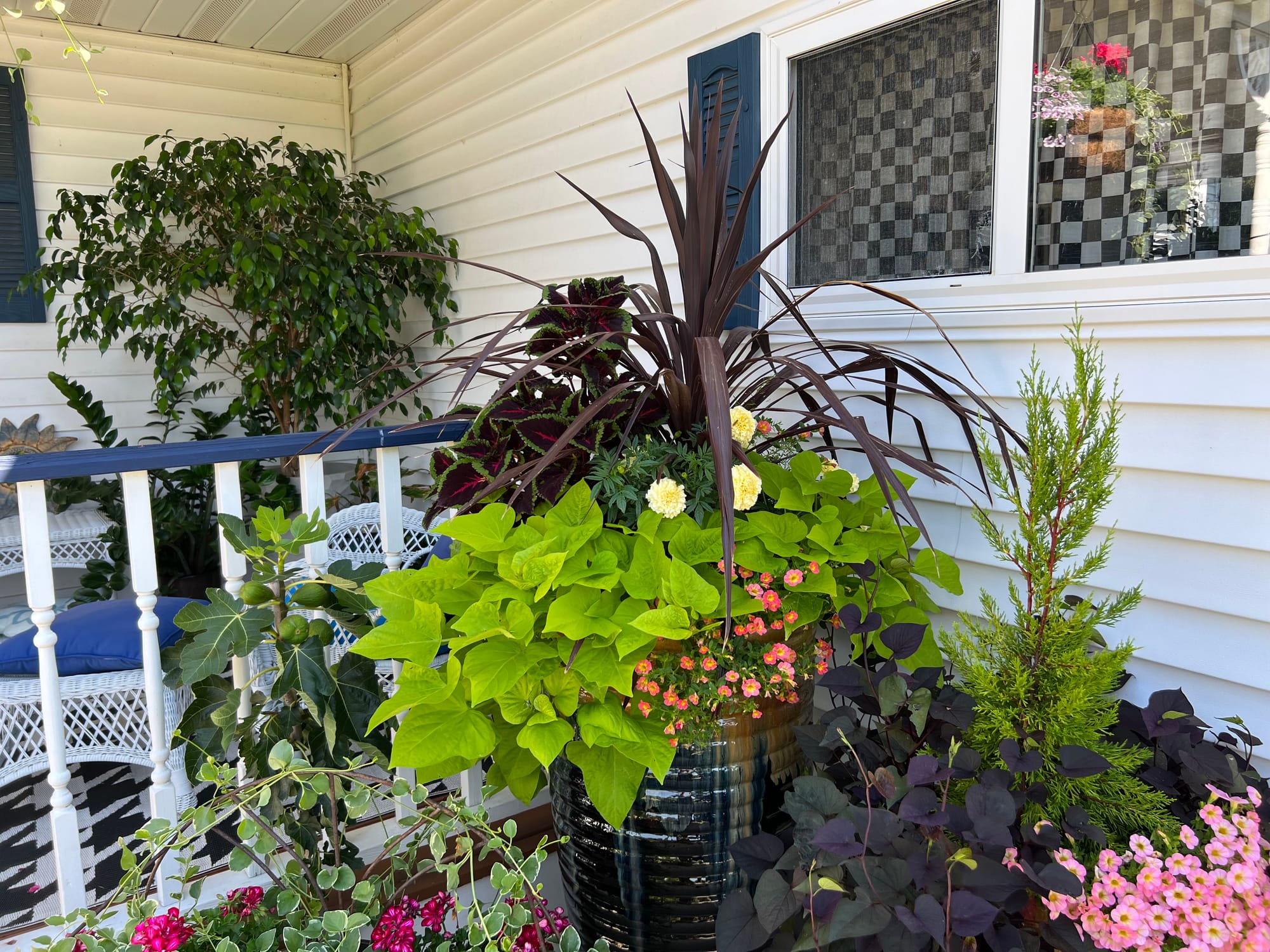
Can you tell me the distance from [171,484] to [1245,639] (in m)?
4.45

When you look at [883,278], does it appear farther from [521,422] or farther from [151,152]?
[151,152]

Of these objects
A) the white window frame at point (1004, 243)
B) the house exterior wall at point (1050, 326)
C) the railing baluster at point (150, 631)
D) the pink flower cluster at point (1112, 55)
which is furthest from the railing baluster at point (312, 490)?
the pink flower cluster at point (1112, 55)

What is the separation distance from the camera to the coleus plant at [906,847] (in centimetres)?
110

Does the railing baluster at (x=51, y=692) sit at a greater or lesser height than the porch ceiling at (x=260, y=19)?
Result: lesser

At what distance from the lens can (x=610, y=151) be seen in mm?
2992

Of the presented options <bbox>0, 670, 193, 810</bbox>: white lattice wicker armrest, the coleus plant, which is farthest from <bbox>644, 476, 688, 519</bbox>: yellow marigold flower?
<bbox>0, 670, 193, 810</bbox>: white lattice wicker armrest

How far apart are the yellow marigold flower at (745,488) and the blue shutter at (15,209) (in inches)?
162

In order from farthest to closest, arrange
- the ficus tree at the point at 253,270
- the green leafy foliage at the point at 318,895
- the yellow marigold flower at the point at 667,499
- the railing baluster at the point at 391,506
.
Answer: the ficus tree at the point at 253,270 < the railing baluster at the point at 391,506 < the yellow marigold flower at the point at 667,499 < the green leafy foliage at the point at 318,895

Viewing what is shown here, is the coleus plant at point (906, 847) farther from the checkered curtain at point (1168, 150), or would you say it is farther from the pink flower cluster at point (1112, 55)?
the pink flower cluster at point (1112, 55)

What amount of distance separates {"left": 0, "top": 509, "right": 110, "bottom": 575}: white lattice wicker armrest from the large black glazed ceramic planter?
10.4ft

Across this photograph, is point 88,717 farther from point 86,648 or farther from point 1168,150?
point 1168,150

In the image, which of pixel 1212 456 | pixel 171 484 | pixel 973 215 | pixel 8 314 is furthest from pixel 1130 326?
pixel 8 314

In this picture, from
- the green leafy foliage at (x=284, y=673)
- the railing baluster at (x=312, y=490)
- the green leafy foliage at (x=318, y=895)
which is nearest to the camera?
Answer: the green leafy foliage at (x=318, y=895)

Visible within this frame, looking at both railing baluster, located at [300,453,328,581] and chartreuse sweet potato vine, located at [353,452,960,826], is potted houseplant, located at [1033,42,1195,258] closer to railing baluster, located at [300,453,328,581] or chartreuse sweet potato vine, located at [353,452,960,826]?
chartreuse sweet potato vine, located at [353,452,960,826]
